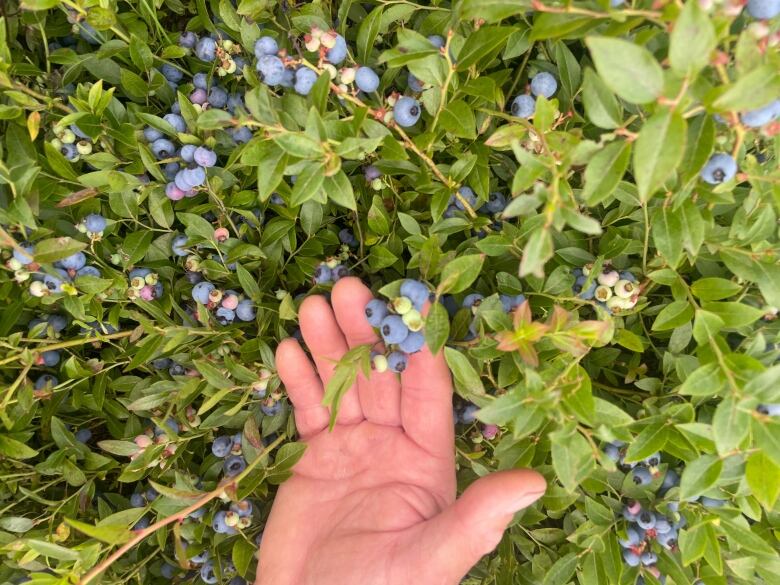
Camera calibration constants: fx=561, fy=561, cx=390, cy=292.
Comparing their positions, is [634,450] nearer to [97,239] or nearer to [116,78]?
[97,239]

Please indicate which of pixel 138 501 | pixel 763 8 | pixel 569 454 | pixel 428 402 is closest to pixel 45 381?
pixel 138 501

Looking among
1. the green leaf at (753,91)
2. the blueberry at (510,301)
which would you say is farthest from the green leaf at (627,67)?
the blueberry at (510,301)

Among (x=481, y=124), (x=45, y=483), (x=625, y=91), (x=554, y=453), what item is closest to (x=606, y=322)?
(x=554, y=453)

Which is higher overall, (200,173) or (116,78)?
(116,78)

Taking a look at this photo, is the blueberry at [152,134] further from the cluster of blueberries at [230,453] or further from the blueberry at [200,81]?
the cluster of blueberries at [230,453]

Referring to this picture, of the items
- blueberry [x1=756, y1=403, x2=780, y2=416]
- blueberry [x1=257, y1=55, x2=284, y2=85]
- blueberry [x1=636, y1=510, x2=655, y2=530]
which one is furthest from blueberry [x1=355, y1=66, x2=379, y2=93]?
blueberry [x1=636, y1=510, x2=655, y2=530]
